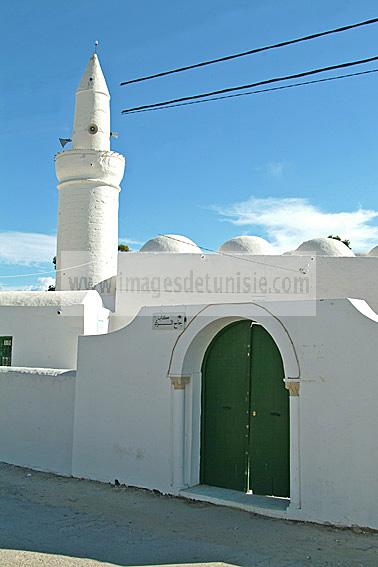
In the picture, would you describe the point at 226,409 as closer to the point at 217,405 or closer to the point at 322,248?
the point at 217,405

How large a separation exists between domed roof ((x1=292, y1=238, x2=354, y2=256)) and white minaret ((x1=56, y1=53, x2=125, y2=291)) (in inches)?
222

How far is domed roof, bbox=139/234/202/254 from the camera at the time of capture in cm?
1691

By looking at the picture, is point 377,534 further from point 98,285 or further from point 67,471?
point 98,285

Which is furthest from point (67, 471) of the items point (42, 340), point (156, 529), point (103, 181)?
point (103, 181)

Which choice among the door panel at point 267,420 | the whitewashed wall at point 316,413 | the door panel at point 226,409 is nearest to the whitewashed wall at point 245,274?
the whitewashed wall at point 316,413

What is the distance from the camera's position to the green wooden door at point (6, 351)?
508 inches

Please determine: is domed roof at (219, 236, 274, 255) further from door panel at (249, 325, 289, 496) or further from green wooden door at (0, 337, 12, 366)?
door panel at (249, 325, 289, 496)

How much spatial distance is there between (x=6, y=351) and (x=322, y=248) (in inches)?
373

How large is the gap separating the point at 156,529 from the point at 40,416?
3.81 meters

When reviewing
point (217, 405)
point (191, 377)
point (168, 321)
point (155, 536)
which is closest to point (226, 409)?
point (217, 405)

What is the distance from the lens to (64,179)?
15734 millimetres

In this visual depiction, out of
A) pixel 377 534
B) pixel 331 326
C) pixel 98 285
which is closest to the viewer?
pixel 377 534

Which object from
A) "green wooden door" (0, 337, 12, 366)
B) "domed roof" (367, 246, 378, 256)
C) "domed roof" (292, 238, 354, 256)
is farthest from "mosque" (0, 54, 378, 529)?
"domed roof" (367, 246, 378, 256)

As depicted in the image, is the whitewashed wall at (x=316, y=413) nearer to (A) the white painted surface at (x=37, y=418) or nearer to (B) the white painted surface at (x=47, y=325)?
(A) the white painted surface at (x=37, y=418)
